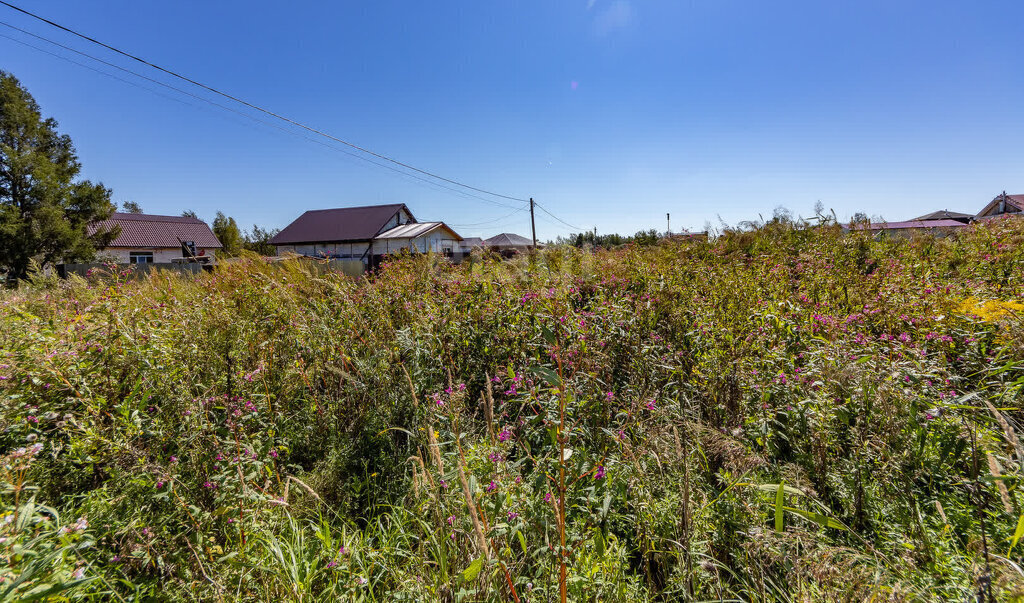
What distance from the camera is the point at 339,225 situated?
31.8 m

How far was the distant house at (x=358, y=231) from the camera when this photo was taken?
2994 cm

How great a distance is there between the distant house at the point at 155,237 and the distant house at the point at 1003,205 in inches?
2182

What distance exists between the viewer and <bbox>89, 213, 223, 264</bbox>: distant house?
29141 mm

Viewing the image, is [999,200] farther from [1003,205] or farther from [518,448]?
[518,448]

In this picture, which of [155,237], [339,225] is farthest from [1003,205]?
[155,237]

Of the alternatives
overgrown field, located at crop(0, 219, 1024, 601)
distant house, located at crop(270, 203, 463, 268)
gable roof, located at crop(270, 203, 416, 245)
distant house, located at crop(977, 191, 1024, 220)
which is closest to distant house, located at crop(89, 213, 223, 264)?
gable roof, located at crop(270, 203, 416, 245)

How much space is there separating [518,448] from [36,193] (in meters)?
28.4

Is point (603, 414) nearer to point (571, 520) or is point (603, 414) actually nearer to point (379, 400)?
point (571, 520)

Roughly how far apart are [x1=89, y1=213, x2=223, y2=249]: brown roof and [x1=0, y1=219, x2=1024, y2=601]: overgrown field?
114 ft

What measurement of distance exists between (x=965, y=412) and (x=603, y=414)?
153 centimetres

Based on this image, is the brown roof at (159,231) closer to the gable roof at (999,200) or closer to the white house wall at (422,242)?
the white house wall at (422,242)

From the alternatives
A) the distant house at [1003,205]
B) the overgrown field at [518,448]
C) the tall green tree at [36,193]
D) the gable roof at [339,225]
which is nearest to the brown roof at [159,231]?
the gable roof at [339,225]

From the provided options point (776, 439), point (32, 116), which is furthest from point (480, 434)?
point (32, 116)

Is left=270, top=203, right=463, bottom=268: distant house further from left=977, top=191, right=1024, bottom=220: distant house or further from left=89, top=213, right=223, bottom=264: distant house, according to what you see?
left=977, top=191, right=1024, bottom=220: distant house
